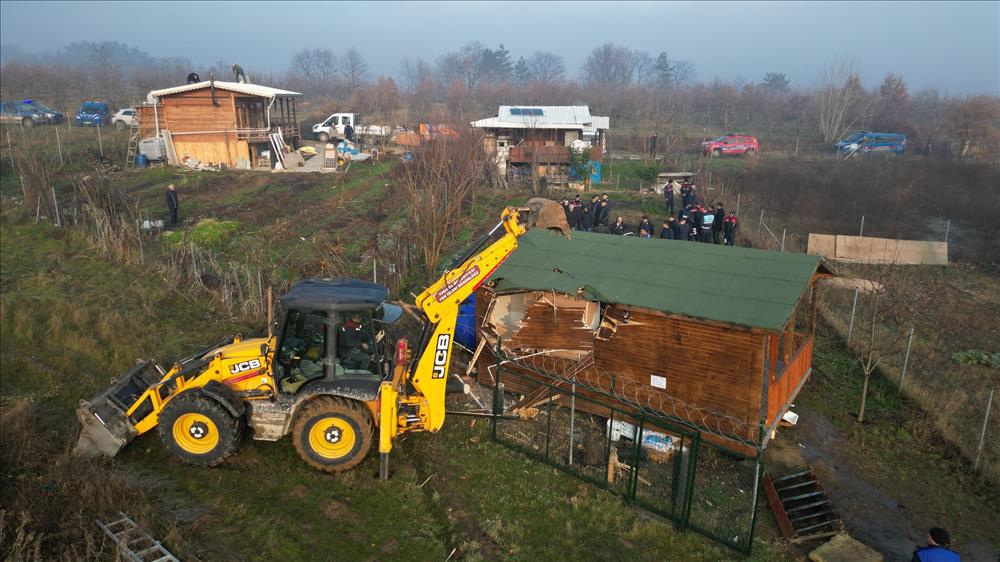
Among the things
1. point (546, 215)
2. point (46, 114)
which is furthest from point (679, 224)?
point (46, 114)

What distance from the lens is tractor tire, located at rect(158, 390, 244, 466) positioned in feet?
23.6

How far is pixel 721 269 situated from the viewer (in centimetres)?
928

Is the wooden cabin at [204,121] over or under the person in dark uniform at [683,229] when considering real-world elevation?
over

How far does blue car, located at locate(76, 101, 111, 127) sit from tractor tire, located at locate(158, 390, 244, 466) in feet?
118

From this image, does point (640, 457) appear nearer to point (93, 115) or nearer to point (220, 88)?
point (220, 88)

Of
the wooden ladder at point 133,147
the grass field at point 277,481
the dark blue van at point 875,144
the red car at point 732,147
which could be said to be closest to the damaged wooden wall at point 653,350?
the grass field at point 277,481

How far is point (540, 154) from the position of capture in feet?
99.6

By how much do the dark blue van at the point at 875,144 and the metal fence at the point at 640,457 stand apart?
37.9 meters

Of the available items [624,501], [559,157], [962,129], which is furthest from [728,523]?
[962,129]

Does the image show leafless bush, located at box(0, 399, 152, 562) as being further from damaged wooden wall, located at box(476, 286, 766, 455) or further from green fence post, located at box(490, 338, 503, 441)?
damaged wooden wall, located at box(476, 286, 766, 455)

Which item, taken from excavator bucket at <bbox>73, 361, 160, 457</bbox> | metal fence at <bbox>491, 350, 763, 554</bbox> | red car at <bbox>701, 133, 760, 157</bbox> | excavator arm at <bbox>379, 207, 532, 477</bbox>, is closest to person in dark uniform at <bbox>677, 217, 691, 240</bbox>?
metal fence at <bbox>491, 350, 763, 554</bbox>

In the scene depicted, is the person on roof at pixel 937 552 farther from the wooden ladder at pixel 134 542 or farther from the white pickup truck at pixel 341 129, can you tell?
the white pickup truck at pixel 341 129

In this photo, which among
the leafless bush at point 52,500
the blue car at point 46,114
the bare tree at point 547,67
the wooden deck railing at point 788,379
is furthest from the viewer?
the bare tree at point 547,67

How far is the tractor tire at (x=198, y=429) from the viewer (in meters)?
7.18
